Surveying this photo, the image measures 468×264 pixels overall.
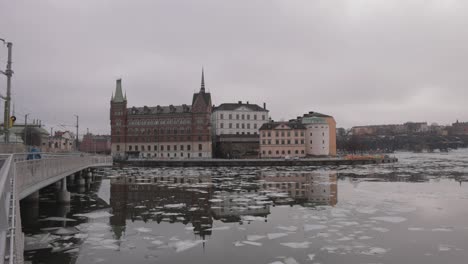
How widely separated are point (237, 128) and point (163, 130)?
77.3 feet

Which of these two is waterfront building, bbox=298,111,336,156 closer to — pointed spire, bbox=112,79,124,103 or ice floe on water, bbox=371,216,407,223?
pointed spire, bbox=112,79,124,103

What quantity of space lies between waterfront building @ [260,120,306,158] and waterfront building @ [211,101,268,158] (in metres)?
4.99

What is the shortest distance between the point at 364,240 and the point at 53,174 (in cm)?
1916

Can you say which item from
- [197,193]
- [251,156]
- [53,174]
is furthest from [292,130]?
[53,174]

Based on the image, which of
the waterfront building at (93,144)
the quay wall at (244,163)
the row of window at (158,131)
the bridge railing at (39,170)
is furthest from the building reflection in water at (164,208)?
the waterfront building at (93,144)

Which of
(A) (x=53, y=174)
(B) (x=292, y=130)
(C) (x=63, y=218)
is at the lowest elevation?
(C) (x=63, y=218)

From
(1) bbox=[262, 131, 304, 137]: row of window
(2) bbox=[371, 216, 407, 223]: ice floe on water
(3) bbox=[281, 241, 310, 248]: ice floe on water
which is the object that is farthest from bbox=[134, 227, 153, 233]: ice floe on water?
(1) bbox=[262, 131, 304, 137]: row of window

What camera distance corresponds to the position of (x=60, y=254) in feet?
44.9

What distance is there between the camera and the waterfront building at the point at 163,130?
110m

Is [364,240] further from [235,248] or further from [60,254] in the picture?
[60,254]

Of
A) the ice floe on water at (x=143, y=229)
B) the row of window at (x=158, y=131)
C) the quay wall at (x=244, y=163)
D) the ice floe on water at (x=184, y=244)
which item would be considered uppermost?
the row of window at (x=158, y=131)

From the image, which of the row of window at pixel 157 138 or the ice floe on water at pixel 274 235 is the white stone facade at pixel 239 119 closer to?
the row of window at pixel 157 138

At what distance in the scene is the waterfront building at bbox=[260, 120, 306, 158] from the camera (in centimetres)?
10900

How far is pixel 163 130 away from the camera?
113 m
